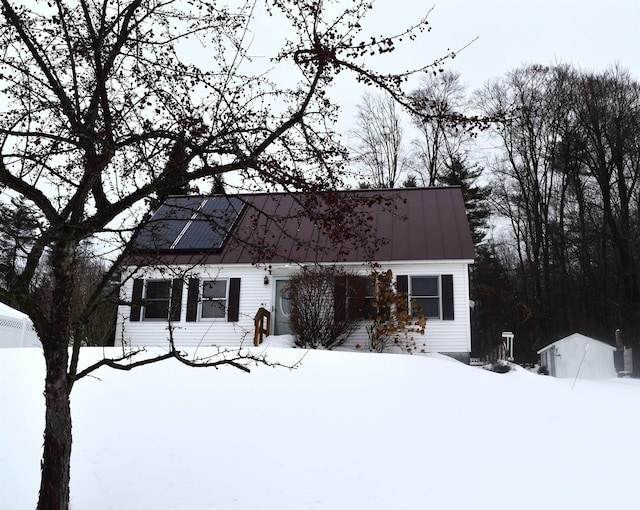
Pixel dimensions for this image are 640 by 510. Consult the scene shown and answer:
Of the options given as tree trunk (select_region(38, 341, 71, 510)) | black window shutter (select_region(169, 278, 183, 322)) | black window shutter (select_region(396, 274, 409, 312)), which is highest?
black window shutter (select_region(396, 274, 409, 312))

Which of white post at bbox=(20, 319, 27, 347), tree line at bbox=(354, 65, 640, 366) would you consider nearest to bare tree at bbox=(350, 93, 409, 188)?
tree line at bbox=(354, 65, 640, 366)

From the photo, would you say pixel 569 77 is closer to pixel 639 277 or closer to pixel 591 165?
pixel 591 165

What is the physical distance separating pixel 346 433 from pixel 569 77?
2207cm

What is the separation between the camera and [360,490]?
4.90 m

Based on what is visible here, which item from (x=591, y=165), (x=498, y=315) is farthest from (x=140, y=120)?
(x=498, y=315)

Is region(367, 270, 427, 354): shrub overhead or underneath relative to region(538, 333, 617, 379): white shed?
overhead

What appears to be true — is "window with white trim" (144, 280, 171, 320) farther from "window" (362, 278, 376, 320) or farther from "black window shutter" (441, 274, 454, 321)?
"black window shutter" (441, 274, 454, 321)

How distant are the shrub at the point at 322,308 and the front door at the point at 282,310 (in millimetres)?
Result: 1269

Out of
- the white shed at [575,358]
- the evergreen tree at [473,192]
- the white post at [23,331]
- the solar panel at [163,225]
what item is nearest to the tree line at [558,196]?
the evergreen tree at [473,192]

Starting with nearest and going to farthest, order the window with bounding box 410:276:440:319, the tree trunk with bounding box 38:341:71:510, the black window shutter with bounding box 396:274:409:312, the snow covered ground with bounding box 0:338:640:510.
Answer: the tree trunk with bounding box 38:341:71:510
the snow covered ground with bounding box 0:338:640:510
the black window shutter with bounding box 396:274:409:312
the window with bounding box 410:276:440:319

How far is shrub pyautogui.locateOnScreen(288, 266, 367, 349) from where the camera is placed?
493 inches

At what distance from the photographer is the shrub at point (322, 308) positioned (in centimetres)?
1253

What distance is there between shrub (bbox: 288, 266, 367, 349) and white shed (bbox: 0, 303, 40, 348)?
6428mm

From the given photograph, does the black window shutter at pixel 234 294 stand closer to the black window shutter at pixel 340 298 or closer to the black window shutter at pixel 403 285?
the black window shutter at pixel 340 298
